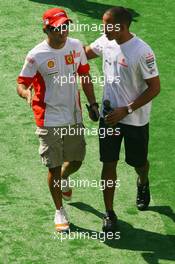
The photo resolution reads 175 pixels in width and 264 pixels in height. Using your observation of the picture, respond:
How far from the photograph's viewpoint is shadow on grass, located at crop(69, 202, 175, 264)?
7.50m

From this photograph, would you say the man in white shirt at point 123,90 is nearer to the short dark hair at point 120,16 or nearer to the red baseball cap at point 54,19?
the short dark hair at point 120,16

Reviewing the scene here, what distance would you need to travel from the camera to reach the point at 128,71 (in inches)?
291

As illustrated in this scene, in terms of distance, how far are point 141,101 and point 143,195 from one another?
1.18 m

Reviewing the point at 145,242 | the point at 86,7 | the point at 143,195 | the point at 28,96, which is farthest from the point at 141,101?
the point at 86,7

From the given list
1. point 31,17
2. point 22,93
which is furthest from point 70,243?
point 31,17

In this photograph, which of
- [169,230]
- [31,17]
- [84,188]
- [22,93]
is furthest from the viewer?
[31,17]

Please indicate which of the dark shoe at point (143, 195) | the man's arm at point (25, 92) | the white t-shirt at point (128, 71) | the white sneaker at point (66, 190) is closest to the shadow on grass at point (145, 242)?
the dark shoe at point (143, 195)

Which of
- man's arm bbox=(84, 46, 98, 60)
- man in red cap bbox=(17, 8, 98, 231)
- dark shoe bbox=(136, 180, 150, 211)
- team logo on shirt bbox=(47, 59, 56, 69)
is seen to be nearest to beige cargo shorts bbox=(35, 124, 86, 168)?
man in red cap bbox=(17, 8, 98, 231)

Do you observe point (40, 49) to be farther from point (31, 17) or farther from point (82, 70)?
point (31, 17)

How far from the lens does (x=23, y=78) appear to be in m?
7.47

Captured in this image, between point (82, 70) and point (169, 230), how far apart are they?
1.77 m

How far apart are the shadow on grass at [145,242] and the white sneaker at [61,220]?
121 mm

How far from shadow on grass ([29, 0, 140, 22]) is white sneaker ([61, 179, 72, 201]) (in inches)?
191

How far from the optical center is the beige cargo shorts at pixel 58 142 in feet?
25.0
